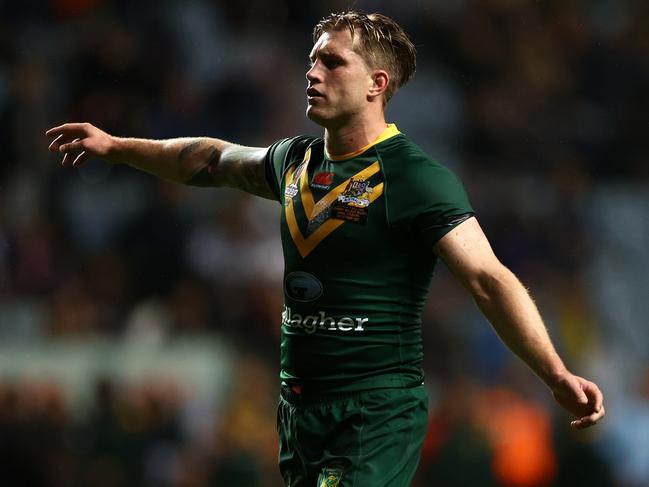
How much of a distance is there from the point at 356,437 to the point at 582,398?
74 centimetres

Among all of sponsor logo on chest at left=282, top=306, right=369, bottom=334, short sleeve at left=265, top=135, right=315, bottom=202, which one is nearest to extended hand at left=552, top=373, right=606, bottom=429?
sponsor logo on chest at left=282, top=306, right=369, bottom=334

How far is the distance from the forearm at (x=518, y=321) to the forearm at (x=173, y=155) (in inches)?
54.3

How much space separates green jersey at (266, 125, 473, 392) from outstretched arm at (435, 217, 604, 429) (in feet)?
0.29

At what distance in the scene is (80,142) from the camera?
4.69m

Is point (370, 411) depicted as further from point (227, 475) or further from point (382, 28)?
point (227, 475)

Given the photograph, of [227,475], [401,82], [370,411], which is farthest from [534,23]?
[370,411]

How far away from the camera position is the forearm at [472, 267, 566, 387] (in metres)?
3.77

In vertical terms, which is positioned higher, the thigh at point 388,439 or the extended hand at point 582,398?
the extended hand at point 582,398

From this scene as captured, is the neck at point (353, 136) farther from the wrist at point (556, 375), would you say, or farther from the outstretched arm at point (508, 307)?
the wrist at point (556, 375)

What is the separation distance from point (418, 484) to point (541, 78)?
400cm

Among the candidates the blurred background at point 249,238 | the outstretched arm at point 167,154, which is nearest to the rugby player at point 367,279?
the outstretched arm at point 167,154

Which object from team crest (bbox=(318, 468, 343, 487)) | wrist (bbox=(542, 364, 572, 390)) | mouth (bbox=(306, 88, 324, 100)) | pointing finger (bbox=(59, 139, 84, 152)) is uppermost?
mouth (bbox=(306, 88, 324, 100))

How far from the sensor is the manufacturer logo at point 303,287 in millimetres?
4047

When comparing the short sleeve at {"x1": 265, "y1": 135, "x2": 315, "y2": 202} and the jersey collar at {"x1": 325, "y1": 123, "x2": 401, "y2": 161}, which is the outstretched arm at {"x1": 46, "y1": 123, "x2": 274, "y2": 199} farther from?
the jersey collar at {"x1": 325, "y1": 123, "x2": 401, "y2": 161}
